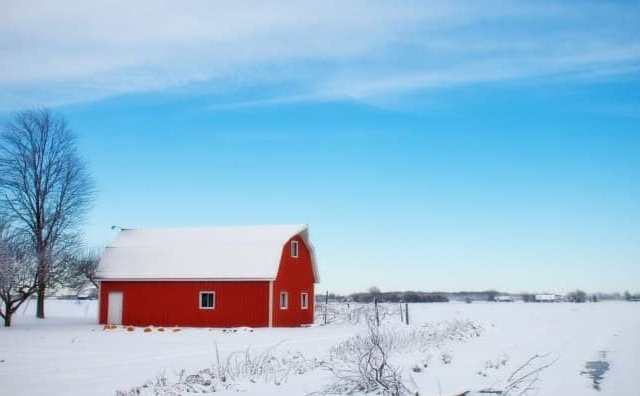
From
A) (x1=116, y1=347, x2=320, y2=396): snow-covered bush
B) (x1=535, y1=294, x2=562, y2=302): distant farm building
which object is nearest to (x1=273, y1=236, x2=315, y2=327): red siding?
(x1=116, y1=347, x2=320, y2=396): snow-covered bush

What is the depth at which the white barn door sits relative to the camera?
124 ft

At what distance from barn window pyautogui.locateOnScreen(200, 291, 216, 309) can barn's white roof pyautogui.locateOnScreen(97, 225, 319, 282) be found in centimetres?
93

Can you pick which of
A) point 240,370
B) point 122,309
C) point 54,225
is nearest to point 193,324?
point 122,309

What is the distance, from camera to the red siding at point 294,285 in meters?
36.1

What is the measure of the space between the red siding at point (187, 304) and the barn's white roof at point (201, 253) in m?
0.52

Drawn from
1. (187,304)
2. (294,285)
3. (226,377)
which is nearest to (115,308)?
(187,304)

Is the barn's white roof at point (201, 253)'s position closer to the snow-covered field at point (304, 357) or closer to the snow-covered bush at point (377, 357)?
the snow-covered field at point (304, 357)

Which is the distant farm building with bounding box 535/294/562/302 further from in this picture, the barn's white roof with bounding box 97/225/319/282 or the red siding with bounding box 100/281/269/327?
the red siding with bounding box 100/281/269/327

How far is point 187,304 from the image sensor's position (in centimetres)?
3641

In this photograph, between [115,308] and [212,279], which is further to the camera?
[115,308]

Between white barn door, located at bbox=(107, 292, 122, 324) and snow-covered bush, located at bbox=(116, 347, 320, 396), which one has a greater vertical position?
white barn door, located at bbox=(107, 292, 122, 324)

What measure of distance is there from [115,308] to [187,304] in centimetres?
462

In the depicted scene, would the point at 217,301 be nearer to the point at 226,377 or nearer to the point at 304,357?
the point at 304,357

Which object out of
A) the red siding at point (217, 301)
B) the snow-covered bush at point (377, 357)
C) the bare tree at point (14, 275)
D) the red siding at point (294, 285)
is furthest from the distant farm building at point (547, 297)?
the bare tree at point (14, 275)
